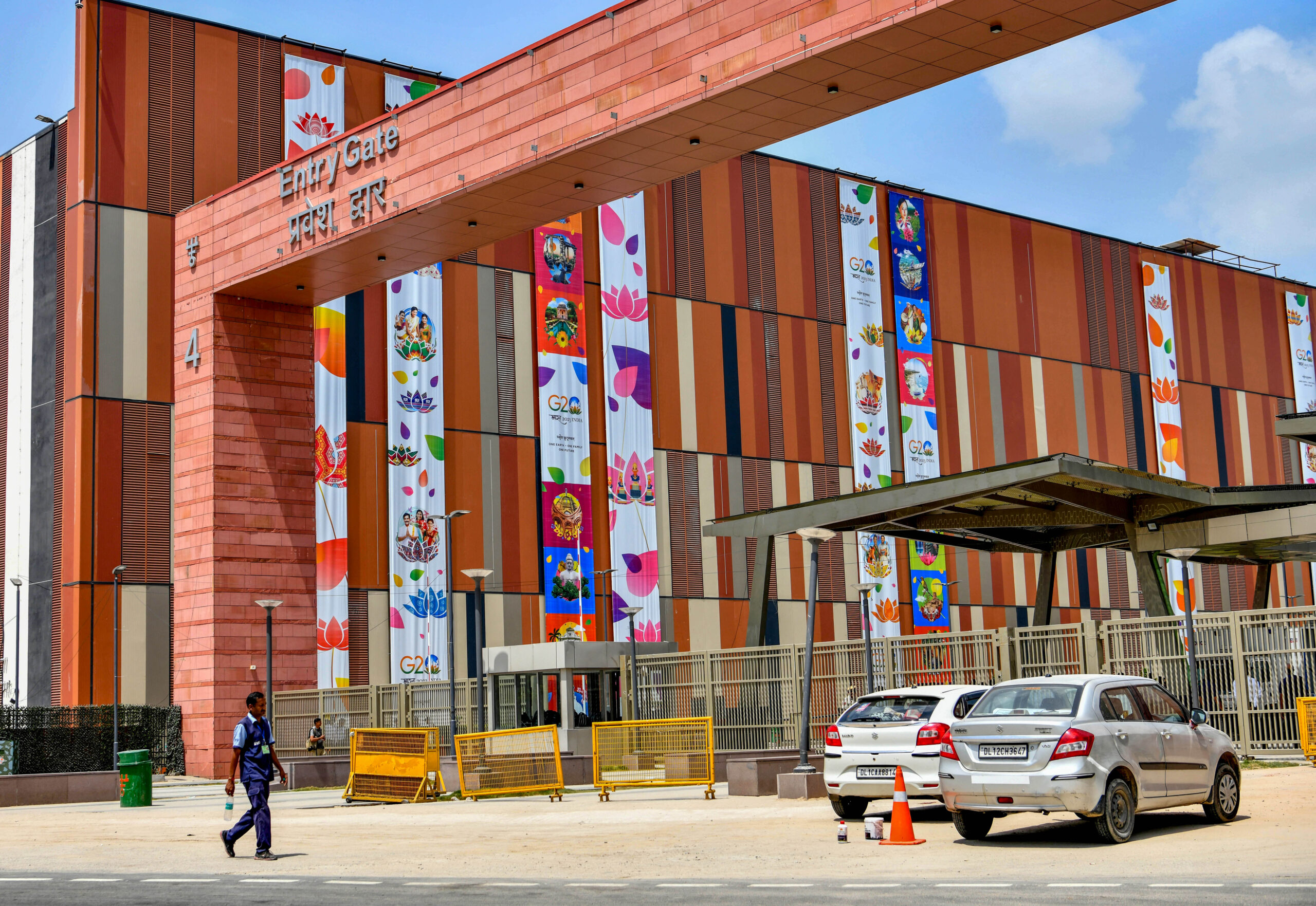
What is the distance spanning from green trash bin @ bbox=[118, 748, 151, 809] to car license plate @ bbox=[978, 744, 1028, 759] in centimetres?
1767

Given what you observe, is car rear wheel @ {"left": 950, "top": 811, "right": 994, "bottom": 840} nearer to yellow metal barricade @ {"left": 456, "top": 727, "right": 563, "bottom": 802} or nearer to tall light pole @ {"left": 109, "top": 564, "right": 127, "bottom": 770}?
yellow metal barricade @ {"left": 456, "top": 727, "right": 563, "bottom": 802}

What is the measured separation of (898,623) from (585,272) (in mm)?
19014

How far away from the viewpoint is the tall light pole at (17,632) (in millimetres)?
42594

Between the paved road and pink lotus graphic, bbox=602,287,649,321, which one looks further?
pink lotus graphic, bbox=602,287,649,321

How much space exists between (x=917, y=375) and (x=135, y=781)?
1650 inches

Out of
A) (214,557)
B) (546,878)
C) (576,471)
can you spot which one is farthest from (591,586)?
(546,878)

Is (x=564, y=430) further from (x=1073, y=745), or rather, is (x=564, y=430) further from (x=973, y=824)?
(x=1073, y=745)

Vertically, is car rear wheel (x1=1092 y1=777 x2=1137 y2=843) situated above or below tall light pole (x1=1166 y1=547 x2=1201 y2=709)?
below

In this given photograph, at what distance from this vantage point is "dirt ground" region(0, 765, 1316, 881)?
38.2 feet

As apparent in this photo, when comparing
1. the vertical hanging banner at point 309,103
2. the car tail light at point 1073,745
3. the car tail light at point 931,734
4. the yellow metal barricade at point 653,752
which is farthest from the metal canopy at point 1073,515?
the vertical hanging banner at point 309,103

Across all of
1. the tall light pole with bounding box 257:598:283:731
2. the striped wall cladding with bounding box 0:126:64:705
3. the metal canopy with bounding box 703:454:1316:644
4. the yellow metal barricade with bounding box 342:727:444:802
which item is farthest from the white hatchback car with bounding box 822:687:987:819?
the striped wall cladding with bounding box 0:126:64:705

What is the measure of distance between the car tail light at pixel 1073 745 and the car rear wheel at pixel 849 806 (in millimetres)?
4312

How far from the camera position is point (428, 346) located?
48500 mm

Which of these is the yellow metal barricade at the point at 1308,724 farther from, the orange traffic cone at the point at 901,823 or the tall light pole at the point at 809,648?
the orange traffic cone at the point at 901,823
